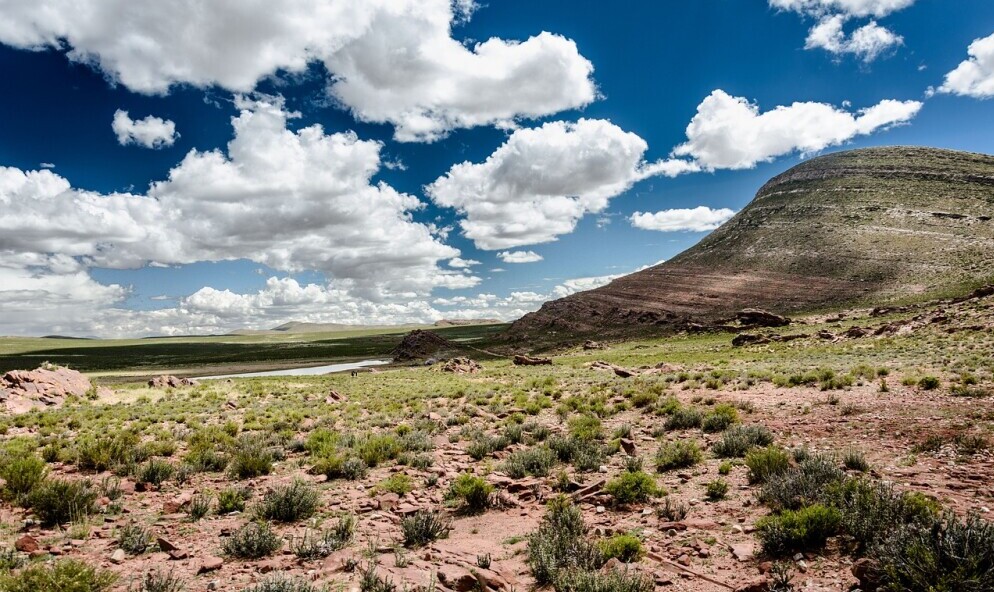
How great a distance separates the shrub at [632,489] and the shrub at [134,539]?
8238 mm

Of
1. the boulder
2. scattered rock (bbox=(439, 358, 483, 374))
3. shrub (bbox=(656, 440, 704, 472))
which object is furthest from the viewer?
the boulder

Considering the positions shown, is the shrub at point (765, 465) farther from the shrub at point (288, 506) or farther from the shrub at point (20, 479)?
the shrub at point (20, 479)

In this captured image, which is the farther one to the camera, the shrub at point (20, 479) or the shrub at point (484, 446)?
the shrub at point (484, 446)

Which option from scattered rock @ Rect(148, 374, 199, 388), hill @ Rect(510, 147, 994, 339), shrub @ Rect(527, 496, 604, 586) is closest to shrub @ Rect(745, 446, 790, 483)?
shrub @ Rect(527, 496, 604, 586)

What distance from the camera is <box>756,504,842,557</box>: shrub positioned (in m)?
6.32

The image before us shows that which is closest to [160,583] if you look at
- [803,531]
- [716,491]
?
[803,531]

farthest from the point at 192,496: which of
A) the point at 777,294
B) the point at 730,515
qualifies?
the point at 777,294

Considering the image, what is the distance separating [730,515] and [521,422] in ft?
34.2

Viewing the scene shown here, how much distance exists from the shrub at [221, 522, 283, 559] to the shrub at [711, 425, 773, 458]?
33.3 ft

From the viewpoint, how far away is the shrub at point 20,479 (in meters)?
9.06

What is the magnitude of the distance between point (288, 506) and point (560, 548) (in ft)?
17.4

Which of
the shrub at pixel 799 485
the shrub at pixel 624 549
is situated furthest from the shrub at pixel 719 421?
the shrub at pixel 624 549

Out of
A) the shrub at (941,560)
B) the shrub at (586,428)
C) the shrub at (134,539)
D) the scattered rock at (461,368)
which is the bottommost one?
the scattered rock at (461,368)

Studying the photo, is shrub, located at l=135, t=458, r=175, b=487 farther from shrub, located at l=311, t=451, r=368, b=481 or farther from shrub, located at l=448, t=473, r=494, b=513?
shrub, located at l=448, t=473, r=494, b=513
